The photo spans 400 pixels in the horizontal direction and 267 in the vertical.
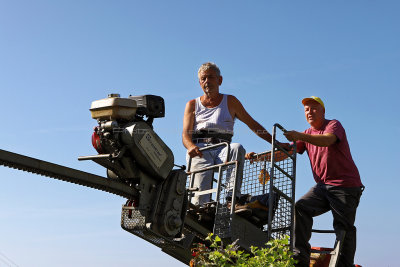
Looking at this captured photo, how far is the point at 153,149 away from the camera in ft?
20.5

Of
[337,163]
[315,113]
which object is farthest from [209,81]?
[337,163]

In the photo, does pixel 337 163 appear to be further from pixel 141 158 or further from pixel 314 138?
pixel 141 158

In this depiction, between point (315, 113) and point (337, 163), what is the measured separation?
744 mm

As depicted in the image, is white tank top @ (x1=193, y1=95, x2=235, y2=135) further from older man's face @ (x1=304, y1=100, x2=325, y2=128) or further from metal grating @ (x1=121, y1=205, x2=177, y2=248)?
metal grating @ (x1=121, y1=205, x2=177, y2=248)

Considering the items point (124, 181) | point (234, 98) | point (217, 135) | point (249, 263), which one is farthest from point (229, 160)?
point (249, 263)

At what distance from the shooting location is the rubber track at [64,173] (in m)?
5.11

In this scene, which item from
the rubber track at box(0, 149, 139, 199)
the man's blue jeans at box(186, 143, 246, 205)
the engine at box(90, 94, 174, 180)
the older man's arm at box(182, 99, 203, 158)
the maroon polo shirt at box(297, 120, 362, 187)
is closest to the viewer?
the rubber track at box(0, 149, 139, 199)

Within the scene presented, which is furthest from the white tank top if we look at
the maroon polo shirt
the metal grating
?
the metal grating

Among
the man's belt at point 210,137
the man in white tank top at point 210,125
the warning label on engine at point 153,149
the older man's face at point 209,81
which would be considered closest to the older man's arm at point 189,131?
the man in white tank top at point 210,125

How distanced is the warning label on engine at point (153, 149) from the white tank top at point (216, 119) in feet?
5.02

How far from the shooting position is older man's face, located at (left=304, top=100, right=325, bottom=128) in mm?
8094

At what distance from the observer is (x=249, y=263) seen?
551cm

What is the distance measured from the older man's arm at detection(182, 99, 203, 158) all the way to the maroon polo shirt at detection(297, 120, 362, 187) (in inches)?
62.2

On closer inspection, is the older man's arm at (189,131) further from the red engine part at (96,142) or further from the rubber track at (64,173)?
the red engine part at (96,142)
